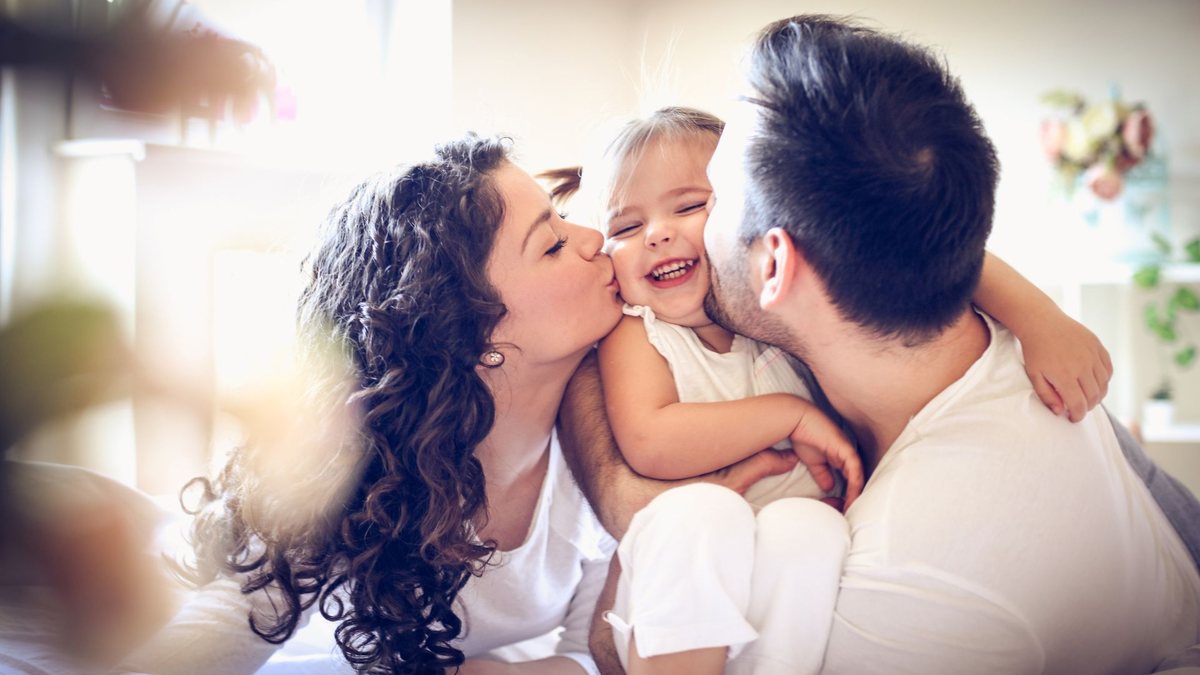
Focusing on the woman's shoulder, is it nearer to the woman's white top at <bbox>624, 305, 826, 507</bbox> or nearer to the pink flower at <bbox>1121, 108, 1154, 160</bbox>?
the woman's white top at <bbox>624, 305, 826, 507</bbox>

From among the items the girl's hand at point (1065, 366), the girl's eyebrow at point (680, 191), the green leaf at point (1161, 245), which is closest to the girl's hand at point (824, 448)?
the girl's hand at point (1065, 366)

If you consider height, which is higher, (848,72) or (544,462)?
(848,72)

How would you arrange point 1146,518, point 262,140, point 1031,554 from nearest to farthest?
point 1031,554 < point 1146,518 < point 262,140

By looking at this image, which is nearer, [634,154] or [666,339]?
Result: [666,339]

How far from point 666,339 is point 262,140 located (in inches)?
69.8

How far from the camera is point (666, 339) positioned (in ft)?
4.04

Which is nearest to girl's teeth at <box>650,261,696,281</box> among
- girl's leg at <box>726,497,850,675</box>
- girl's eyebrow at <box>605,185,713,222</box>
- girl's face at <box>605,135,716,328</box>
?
girl's face at <box>605,135,716,328</box>

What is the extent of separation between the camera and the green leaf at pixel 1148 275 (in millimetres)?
2791

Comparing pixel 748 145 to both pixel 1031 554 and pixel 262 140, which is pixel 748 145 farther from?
pixel 262 140

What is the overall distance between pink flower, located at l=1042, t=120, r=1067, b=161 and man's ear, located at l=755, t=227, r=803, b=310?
8.00 ft

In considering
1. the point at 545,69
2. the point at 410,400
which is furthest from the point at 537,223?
the point at 545,69

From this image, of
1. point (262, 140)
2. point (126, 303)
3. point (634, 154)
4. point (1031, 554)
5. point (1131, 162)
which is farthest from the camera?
point (1131, 162)

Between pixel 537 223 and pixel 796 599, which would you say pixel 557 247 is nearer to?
pixel 537 223

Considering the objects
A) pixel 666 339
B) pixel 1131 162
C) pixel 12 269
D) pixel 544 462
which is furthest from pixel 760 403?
pixel 1131 162
